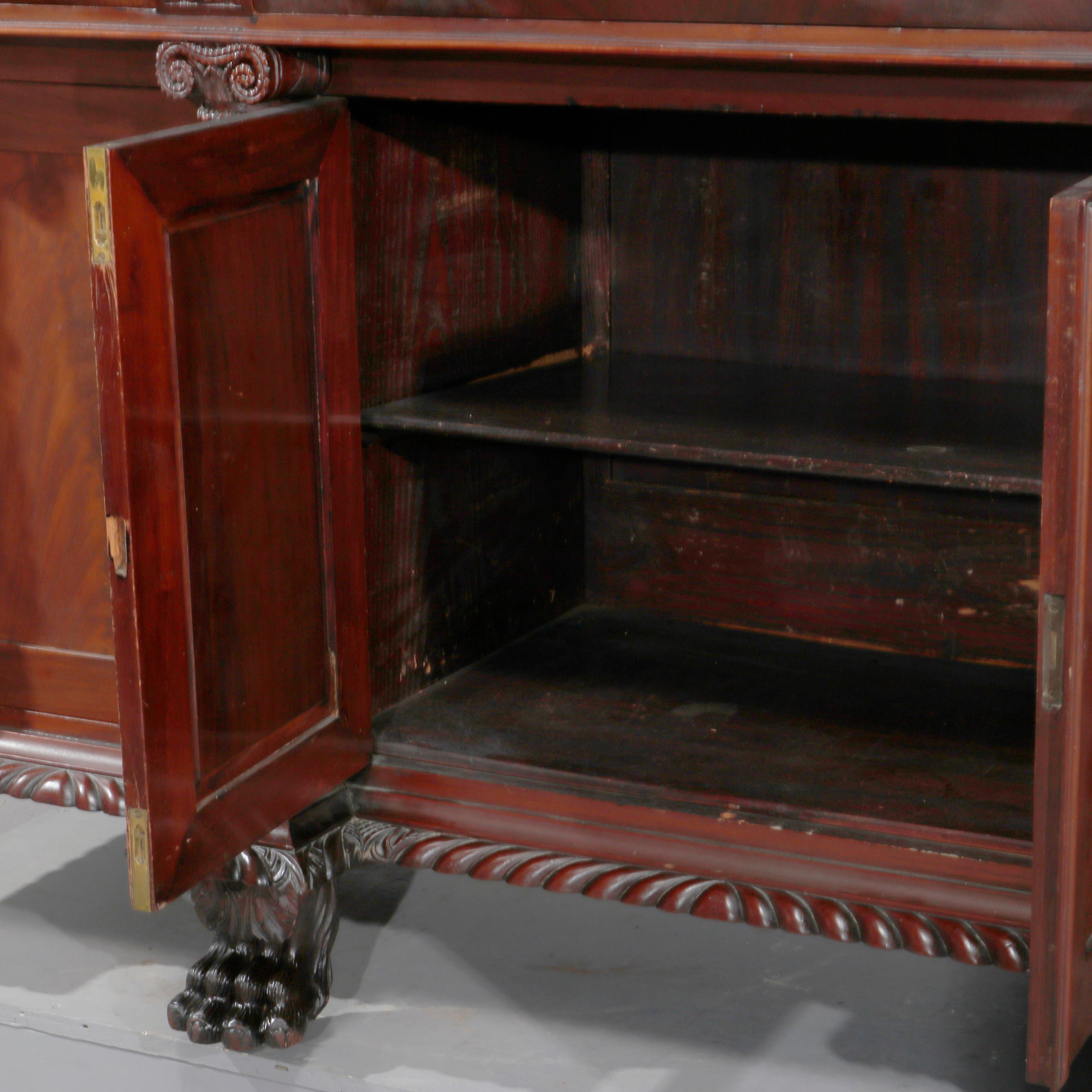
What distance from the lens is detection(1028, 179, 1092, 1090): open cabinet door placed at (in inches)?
35.6

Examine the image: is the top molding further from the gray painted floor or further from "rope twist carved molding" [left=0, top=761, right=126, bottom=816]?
the gray painted floor

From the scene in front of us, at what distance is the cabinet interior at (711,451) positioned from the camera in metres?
1.40

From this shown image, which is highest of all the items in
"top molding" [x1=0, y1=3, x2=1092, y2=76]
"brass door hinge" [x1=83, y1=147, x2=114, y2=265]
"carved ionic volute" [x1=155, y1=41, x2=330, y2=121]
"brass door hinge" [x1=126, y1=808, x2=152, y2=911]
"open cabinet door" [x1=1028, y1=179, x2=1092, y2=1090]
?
"top molding" [x1=0, y1=3, x2=1092, y2=76]

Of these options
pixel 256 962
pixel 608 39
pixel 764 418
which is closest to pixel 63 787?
pixel 256 962

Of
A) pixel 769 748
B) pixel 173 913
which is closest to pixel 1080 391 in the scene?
pixel 769 748

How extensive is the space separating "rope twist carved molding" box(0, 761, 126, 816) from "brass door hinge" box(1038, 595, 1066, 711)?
91 cm

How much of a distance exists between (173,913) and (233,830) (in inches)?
22.0

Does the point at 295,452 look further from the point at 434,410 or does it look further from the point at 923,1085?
the point at 923,1085

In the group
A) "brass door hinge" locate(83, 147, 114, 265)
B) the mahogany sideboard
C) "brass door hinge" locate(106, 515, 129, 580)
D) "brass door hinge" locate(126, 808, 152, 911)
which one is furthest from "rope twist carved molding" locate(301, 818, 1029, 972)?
"brass door hinge" locate(83, 147, 114, 265)

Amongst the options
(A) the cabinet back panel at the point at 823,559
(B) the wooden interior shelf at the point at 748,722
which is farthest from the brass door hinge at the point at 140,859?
(A) the cabinet back panel at the point at 823,559

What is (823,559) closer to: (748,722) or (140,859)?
(748,722)

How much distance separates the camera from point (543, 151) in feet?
5.56

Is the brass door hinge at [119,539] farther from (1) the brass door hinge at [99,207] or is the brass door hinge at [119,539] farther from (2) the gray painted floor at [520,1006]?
(2) the gray painted floor at [520,1006]

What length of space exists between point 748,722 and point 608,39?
2.18ft
